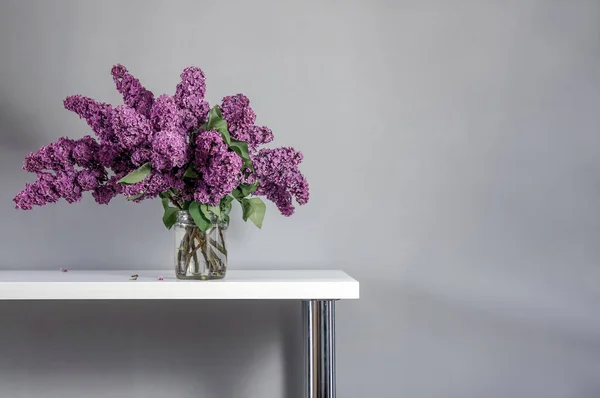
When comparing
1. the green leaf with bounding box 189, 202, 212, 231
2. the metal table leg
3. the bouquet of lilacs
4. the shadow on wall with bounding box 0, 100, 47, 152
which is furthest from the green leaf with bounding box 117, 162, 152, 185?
the shadow on wall with bounding box 0, 100, 47, 152

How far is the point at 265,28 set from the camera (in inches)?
57.2

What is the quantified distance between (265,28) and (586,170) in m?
0.86

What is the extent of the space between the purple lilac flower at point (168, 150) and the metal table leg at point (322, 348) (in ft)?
1.19

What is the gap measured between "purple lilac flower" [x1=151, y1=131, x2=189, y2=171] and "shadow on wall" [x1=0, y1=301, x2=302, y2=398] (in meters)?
0.48

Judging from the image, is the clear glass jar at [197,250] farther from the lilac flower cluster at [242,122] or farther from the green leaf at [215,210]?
the lilac flower cluster at [242,122]

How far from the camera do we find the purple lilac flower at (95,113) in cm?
109

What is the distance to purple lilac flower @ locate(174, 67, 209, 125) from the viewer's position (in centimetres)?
108

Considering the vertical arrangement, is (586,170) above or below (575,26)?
below

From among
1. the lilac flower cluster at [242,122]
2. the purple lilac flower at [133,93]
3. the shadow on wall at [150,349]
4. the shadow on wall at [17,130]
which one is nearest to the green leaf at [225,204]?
the lilac flower cluster at [242,122]

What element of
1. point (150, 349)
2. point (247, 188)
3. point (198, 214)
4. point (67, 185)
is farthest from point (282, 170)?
point (150, 349)

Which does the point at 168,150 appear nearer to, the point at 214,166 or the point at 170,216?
the point at 214,166

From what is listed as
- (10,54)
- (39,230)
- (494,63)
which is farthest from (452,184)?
(10,54)

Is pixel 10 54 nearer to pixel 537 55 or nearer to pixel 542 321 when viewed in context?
pixel 537 55

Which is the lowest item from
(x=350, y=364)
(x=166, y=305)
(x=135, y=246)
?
(x=350, y=364)
